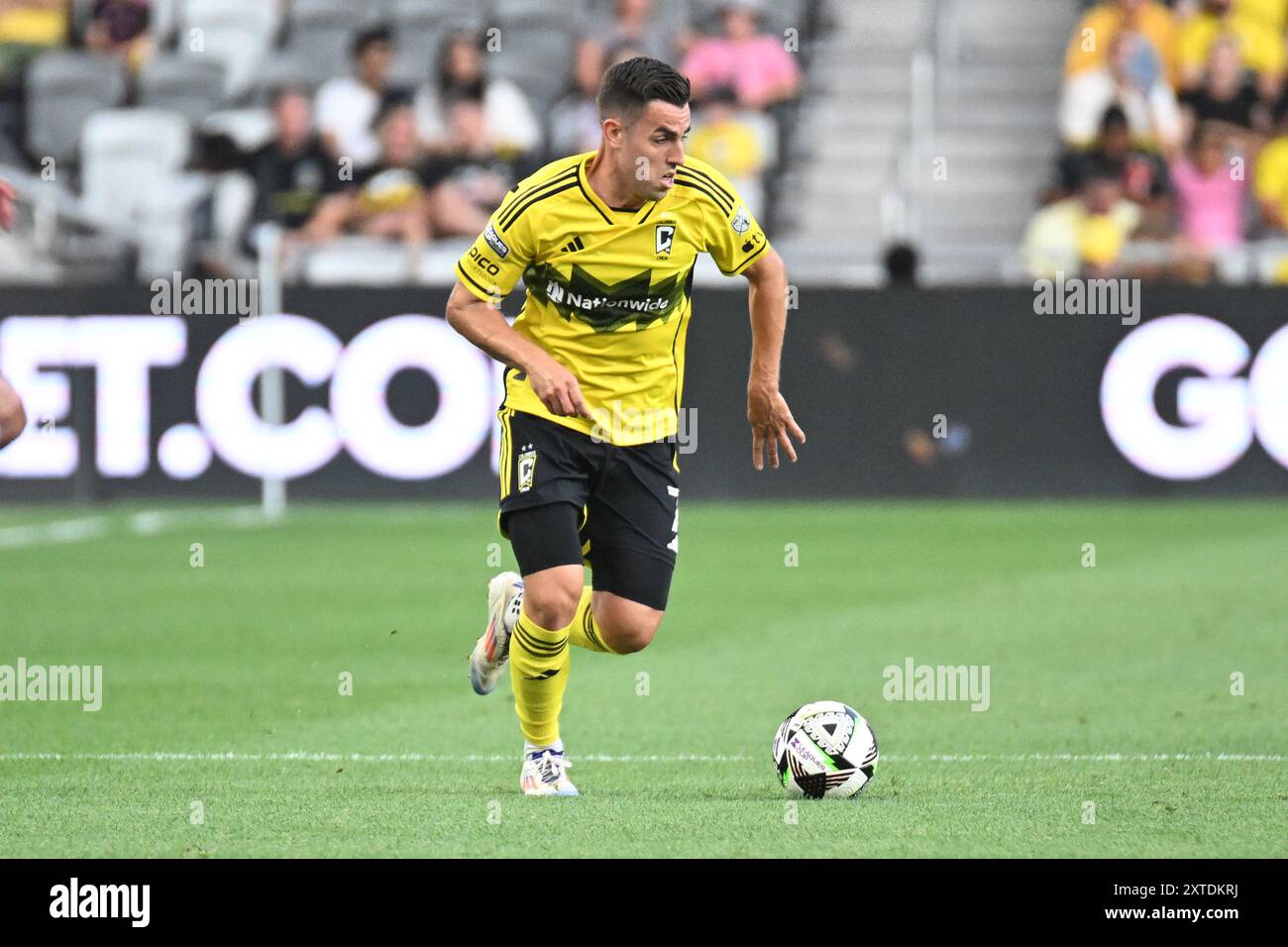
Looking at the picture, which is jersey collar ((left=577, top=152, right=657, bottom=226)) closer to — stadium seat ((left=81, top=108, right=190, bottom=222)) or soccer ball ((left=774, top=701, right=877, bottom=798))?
soccer ball ((left=774, top=701, right=877, bottom=798))

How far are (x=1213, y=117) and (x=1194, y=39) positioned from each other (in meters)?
1.12

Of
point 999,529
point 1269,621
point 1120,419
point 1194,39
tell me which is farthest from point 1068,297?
point 1269,621

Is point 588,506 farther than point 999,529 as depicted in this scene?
No

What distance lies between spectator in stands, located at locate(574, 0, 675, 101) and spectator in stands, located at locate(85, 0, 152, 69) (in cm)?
447

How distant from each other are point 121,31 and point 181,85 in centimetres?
101

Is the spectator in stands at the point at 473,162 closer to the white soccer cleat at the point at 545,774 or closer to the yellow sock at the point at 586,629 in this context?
the yellow sock at the point at 586,629

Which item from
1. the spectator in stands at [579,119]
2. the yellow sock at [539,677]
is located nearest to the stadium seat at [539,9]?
the spectator in stands at [579,119]

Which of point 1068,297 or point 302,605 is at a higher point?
point 1068,297

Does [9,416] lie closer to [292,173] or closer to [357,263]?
[357,263]

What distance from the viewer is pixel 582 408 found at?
6449 millimetres

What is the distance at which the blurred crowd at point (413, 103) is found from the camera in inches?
732

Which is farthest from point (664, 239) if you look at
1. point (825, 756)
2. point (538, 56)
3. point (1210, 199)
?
point (538, 56)
